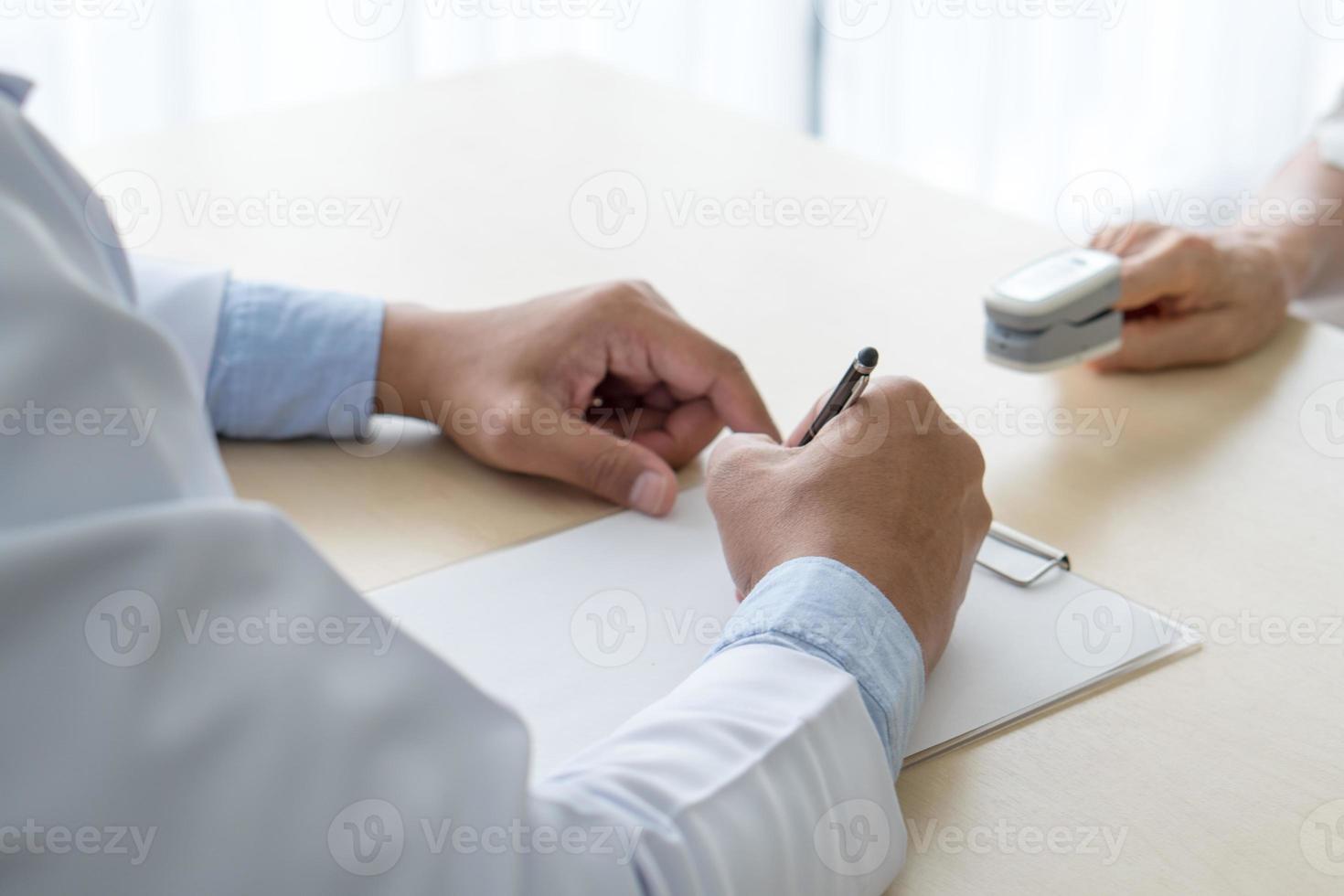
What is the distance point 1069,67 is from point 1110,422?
2.37 meters

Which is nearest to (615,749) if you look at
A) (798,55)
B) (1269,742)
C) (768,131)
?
(1269,742)

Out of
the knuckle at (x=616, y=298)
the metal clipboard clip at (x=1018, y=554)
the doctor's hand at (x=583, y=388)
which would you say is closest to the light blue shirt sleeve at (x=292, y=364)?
the doctor's hand at (x=583, y=388)

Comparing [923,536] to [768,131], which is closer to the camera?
[923,536]

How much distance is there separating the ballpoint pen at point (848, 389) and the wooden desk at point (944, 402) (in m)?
0.15

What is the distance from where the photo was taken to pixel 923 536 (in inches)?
27.7

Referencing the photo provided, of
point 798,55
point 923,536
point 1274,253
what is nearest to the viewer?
point 923,536

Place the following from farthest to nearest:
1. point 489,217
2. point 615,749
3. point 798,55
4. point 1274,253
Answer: point 798,55
point 489,217
point 1274,253
point 615,749

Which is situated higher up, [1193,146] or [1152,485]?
[1152,485]

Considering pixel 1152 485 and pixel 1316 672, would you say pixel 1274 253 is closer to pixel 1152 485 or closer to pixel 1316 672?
pixel 1152 485

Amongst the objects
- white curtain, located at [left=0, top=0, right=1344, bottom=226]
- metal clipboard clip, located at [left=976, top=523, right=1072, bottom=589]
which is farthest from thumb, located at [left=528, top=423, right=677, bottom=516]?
white curtain, located at [left=0, top=0, right=1344, bottom=226]

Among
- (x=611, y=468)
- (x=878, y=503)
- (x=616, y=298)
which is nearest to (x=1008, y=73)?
(x=616, y=298)

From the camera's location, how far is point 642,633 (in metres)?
0.74

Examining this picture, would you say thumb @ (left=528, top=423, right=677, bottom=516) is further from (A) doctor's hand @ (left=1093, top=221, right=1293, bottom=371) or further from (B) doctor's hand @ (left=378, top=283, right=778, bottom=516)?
(A) doctor's hand @ (left=1093, top=221, right=1293, bottom=371)

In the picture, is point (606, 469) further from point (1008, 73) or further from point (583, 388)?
point (1008, 73)
